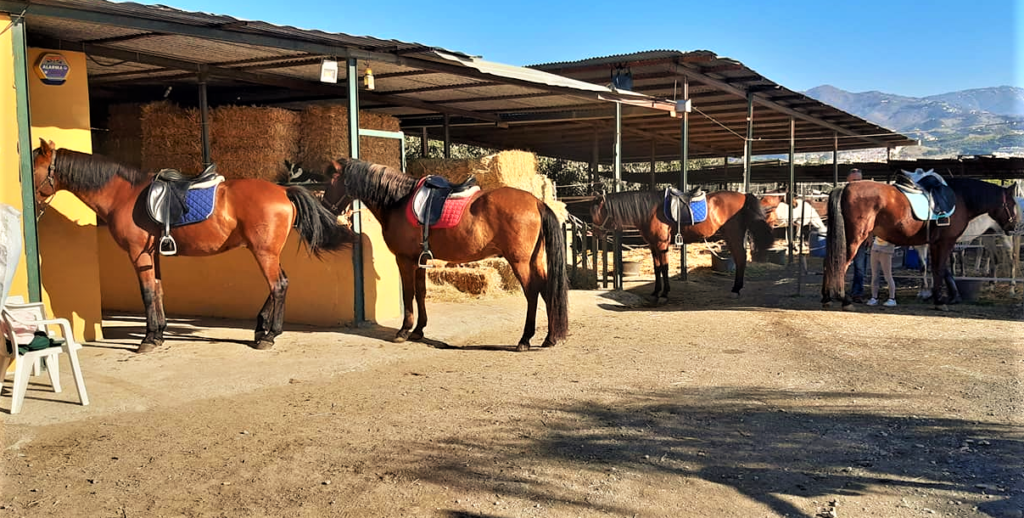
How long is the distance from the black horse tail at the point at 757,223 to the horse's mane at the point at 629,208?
1574 mm

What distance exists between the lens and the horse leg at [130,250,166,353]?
641 cm

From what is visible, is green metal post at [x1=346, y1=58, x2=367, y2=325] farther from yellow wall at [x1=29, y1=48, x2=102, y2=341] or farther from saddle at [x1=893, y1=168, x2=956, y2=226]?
saddle at [x1=893, y1=168, x2=956, y2=226]

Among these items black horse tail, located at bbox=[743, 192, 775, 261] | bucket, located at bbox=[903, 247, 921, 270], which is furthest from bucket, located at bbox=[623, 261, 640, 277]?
bucket, located at bbox=[903, 247, 921, 270]

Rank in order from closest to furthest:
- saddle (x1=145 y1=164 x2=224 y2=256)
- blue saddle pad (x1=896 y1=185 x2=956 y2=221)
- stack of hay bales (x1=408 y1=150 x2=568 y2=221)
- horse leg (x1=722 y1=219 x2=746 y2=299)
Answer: saddle (x1=145 y1=164 x2=224 y2=256) < blue saddle pad (x1=896 y1=185 x2=956 y2=221) < stack of hay bales (x1=408 y1=150 x2=568 y2=221) < horse leg (x1=722 y1=219 x2=746 y2=299)

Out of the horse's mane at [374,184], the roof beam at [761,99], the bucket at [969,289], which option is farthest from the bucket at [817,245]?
the horse's mane at [374,184]

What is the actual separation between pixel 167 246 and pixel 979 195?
29.3ft

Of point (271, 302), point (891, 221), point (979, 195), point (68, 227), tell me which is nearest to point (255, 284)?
point (271, 302)

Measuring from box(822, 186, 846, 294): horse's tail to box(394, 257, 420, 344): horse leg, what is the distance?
4745 mm

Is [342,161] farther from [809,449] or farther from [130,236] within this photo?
[809,449]

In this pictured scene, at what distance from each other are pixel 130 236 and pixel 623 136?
38.8ft

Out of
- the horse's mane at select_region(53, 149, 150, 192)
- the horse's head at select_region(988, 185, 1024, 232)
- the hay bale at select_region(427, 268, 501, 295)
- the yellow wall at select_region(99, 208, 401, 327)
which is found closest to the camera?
the horse's mane at select_region(53, 149, 150, 192)

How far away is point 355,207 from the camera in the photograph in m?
7.48

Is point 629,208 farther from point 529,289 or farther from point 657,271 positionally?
point 529,289

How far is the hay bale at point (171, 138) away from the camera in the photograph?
923 cm
